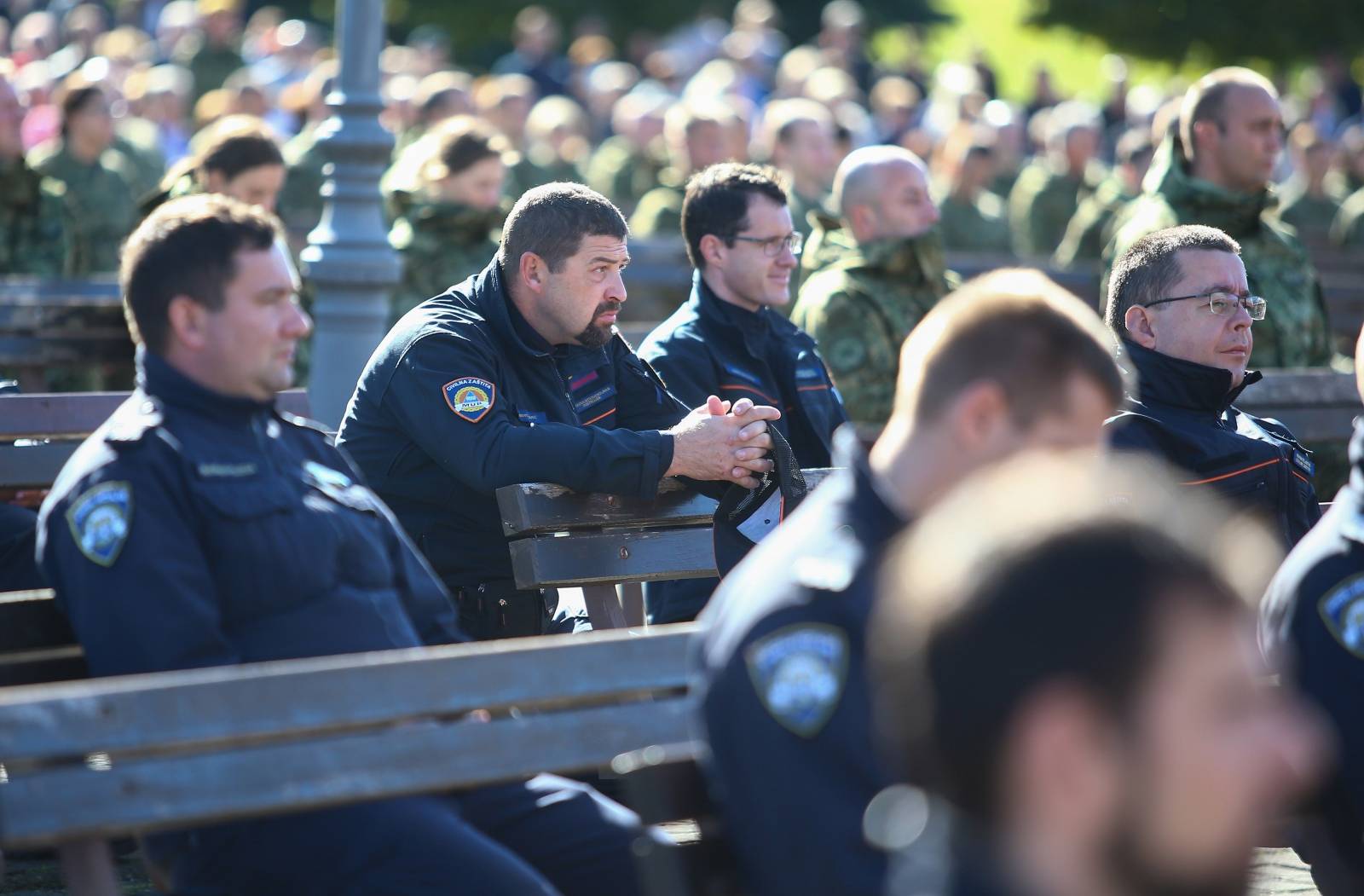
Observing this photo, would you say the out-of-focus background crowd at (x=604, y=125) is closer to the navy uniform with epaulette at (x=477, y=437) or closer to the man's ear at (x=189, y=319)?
the navy uniform with epaulette at (x=477, y=437)

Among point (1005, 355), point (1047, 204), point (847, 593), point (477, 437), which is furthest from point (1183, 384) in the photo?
point (1047, 204)

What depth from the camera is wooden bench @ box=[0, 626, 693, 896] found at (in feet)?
9.58

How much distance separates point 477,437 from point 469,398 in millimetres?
115

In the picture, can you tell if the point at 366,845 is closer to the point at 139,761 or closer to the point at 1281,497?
the point at 139,761

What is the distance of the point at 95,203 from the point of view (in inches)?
448

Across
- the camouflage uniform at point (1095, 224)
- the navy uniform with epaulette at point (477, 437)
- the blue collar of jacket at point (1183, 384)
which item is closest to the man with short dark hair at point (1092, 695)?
the navy uniform with epaulette at point (477, 437)

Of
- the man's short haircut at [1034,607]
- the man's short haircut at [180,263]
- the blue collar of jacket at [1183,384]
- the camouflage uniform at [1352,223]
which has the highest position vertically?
the man's short haircut at [180,263]

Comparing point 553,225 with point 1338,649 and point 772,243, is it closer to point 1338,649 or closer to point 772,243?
point 772,243

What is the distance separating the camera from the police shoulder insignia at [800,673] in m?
2.65

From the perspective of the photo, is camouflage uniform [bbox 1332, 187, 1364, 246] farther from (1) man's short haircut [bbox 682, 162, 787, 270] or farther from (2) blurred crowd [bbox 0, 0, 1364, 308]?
(1) man's short haircut [bbox 682, 162, 787, 270]

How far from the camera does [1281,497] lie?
5160mm

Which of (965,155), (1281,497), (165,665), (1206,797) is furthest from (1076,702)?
(965,155)

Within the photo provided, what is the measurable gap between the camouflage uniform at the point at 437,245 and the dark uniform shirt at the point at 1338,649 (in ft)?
18.4

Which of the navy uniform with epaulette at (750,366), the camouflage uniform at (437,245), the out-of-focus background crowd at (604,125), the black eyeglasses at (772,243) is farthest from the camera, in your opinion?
the out-of-focus background crowd at (604,125)
